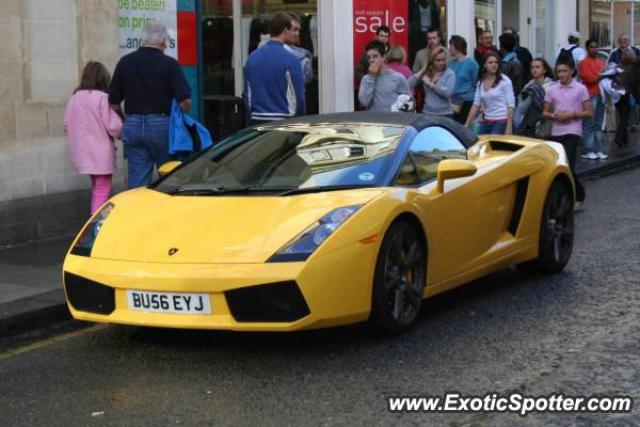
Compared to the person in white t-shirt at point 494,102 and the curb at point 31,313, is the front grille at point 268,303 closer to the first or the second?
the curb at point 31,313

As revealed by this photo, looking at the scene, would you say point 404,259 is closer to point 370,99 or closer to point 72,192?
point 72,192

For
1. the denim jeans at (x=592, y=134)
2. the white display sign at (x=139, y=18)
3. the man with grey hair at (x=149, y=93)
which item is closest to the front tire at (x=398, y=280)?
the man with grey hair at (x=149, y=93)

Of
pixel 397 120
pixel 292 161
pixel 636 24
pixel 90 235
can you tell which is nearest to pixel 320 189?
pixel 292 161

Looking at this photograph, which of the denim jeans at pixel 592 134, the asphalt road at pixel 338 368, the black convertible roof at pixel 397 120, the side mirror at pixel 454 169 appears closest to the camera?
the asphalt road at pixel 338 368

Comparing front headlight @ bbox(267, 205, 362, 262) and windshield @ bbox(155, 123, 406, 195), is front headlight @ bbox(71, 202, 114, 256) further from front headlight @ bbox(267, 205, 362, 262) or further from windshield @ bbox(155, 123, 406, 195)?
front headlight @ bbox(267, 205, 362, 262)

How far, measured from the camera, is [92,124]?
31.6 feet

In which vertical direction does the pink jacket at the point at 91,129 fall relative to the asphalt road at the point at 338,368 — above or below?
above

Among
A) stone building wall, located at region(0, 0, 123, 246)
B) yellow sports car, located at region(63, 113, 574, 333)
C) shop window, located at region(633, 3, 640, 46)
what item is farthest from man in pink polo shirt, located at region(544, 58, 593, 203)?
shop window, located at region(633, 3, 640, 46)

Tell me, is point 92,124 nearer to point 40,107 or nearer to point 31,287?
point 40,107

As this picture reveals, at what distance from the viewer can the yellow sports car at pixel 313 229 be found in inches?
227

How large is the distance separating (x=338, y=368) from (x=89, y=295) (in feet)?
4.79

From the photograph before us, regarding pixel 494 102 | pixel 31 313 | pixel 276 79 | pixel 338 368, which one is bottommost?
pixel 338 368

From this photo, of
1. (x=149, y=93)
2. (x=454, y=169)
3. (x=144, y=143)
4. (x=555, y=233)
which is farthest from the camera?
(x=144, y=143)

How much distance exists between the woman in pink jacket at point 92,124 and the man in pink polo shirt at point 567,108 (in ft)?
17.1
